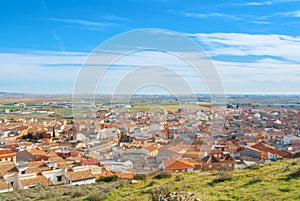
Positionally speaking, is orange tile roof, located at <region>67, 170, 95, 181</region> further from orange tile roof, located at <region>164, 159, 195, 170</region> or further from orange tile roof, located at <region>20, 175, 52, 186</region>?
orange tile roof, located at <region>164, 159, 195, 170</region>

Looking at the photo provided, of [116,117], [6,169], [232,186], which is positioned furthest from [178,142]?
[232,186]

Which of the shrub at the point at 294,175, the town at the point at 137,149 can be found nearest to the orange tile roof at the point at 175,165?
the town at the point at 137,149

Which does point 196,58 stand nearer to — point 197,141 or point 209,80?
point 209,80

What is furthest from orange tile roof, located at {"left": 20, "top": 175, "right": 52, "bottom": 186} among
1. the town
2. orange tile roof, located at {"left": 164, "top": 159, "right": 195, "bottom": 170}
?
orange tile roof, located at {"left": 164, "top": 159, "right": 195, "bottom": 170}

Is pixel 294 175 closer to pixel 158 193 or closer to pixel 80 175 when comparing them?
pixel 158 193

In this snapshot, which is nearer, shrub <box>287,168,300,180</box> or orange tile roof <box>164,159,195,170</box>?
shrub <box>287,168,300,180</box>

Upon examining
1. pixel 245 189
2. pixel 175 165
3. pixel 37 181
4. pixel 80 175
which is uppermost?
pixel 245 189

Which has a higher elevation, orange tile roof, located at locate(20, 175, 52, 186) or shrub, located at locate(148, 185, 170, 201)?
shrub, located at locate(148, 185, 170, 201)

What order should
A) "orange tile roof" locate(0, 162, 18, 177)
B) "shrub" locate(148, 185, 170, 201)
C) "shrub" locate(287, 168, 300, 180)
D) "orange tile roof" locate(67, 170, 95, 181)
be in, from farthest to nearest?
1. "orange tile roof" locate(0, 162, 18, 177)
2. "orange tile roof" locate(67, 170, 95, 181)
3. "shrub" locate(287, 168, 300, 180)
4. "shrub" locate(148, 185, 170, 201)

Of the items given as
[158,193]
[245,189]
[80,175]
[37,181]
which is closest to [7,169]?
[37,181]

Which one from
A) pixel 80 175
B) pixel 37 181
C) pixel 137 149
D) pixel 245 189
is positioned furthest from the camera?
pixel 137 149

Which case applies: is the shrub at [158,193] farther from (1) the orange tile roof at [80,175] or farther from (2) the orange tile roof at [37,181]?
(2) the orange tile roof at [37,181]
